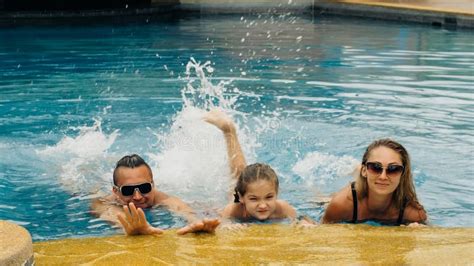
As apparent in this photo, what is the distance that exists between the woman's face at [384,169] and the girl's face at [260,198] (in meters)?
0.59

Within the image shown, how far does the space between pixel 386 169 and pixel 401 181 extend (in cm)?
17

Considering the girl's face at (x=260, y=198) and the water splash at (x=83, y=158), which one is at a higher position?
the girl's face at (x=260, y=198)

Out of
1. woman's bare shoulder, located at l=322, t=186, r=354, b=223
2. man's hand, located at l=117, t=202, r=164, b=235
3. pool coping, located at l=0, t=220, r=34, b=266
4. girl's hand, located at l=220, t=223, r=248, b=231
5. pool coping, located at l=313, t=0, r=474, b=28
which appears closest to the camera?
pool coping, located at l=0, t=220, r=34, b=266

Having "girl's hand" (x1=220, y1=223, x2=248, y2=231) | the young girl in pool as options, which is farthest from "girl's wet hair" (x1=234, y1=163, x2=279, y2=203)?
"girl's hand" (x1=220, y1=223, x2=248, y2=231)

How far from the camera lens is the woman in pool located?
488 centimetres

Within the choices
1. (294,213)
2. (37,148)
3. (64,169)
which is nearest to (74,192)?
(64,169)

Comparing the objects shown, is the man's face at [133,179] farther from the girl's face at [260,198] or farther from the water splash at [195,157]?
the water splash at [195,157]

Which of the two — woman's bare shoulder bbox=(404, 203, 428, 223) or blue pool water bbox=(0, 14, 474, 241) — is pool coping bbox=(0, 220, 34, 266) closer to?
blue pool water bbox=(0, 14, 474, 241)

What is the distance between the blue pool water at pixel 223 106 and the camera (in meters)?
6.64

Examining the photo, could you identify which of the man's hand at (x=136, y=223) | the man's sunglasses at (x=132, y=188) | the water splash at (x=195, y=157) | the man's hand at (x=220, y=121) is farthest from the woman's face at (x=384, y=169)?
the man's hand at (x=220, y=121)

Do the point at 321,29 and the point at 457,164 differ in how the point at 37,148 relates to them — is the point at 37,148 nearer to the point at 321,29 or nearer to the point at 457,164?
the point at 457,164

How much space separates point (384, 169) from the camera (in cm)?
487

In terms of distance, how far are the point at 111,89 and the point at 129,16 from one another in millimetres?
7755

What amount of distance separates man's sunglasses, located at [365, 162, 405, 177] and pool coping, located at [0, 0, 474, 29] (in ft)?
38.1
